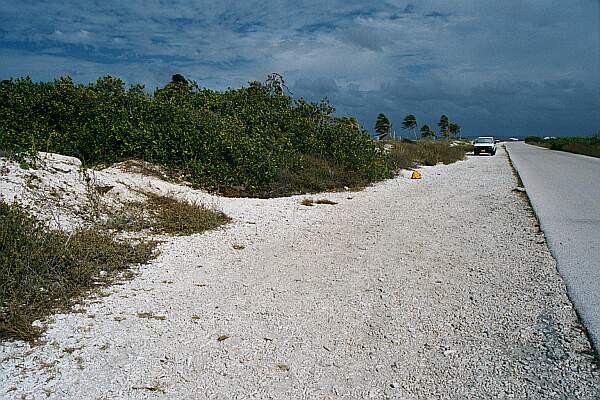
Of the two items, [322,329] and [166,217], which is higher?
[166,217]

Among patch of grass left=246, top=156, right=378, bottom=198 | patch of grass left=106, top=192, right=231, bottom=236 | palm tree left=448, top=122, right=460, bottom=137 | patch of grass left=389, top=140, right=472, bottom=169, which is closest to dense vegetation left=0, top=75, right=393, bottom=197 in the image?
patch of grass left=246, top=156, right=378, bottom=198

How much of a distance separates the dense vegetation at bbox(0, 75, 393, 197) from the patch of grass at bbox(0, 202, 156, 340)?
4.91 metres

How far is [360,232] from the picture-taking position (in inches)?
321

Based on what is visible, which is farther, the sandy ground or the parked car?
the parked car

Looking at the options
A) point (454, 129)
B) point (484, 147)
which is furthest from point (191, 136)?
point (454, 129)

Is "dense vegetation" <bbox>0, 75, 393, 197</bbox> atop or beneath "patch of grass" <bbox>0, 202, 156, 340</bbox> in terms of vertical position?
atop

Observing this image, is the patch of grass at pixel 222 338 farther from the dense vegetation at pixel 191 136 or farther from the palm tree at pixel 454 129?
the palm tree at pixel 454 129

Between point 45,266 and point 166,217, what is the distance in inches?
120

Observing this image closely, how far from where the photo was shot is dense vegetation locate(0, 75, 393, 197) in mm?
11688

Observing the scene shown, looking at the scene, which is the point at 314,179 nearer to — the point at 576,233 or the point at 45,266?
the point at 576,233

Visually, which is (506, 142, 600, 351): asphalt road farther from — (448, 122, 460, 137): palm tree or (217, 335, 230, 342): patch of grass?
(448, 122, 460, 137): palm tree

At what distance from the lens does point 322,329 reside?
14.2 ft

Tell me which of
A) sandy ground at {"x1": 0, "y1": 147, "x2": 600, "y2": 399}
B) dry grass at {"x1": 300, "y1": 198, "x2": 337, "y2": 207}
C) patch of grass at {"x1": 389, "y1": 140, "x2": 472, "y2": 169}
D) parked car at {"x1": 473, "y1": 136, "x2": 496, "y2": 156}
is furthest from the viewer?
parked car at {"x1": 473, "y1": 136, "x2": 496, "y2": 156}

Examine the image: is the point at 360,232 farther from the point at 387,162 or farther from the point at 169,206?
the point at 387,162
